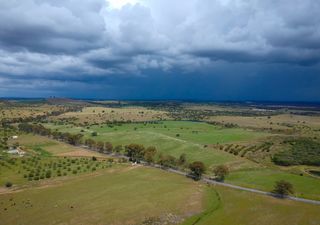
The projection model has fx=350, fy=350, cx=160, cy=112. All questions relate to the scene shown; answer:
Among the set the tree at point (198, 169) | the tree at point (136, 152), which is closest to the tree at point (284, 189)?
the tree at point (198, 169)

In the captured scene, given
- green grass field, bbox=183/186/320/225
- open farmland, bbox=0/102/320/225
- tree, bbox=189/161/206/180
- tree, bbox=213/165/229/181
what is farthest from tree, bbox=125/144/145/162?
A: green grass field, bbox=183/186/320/225

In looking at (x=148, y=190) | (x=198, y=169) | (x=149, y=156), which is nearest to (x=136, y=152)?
(x=149, y=156)

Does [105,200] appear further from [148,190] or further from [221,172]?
[221,172]

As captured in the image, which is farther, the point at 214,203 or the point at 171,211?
the point at 214,203

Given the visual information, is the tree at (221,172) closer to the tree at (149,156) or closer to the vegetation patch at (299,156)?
the vegetation patch at (299,156)

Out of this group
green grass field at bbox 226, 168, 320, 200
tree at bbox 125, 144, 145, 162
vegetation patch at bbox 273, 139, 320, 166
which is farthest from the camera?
tree at bbox 125, 144, 145, 162

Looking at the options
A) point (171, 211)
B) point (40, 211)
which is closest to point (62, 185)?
point (40, 211)

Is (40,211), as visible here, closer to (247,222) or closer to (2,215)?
(2,215)

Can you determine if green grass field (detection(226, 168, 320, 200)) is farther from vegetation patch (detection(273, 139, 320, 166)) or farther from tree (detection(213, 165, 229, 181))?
vegetation patch (detection(273, 139, 320, 166))
